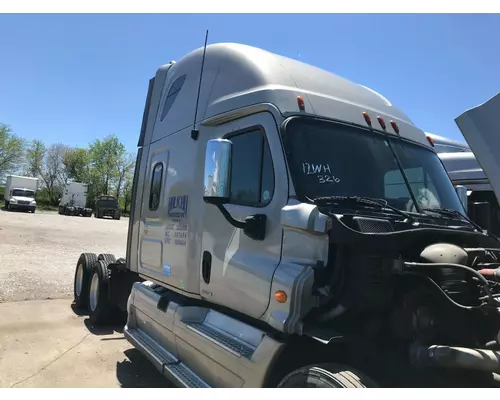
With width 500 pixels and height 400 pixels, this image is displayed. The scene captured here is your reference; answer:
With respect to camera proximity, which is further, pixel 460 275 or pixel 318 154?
pixel 318 154

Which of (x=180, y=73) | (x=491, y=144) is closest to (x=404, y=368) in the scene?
(x=491, y=144)

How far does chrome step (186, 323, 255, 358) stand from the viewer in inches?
126

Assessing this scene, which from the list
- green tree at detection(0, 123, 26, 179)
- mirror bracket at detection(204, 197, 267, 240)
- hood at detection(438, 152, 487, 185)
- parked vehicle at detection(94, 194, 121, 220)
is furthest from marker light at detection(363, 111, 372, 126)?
green tree at detection(0, 123, 26, 179)

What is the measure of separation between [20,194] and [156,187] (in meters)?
40.4

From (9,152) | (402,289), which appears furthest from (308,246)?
(9,152)

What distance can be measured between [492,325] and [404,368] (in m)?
0.66

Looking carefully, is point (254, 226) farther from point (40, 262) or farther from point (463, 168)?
point (40, 262)

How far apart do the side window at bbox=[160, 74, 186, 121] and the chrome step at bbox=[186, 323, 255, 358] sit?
2.62 meters

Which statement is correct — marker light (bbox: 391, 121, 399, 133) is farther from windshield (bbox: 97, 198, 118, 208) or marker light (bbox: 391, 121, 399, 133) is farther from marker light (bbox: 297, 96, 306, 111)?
windshield (bbox: 97, 198, 118, 208)

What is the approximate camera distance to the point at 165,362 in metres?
4.15

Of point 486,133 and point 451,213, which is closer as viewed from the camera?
point 486,133

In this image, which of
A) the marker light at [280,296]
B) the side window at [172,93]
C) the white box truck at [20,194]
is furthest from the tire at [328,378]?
the white box truck at [20,194]

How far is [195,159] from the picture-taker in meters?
4.32

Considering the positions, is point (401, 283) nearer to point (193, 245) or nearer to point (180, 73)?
point (193, 245)
